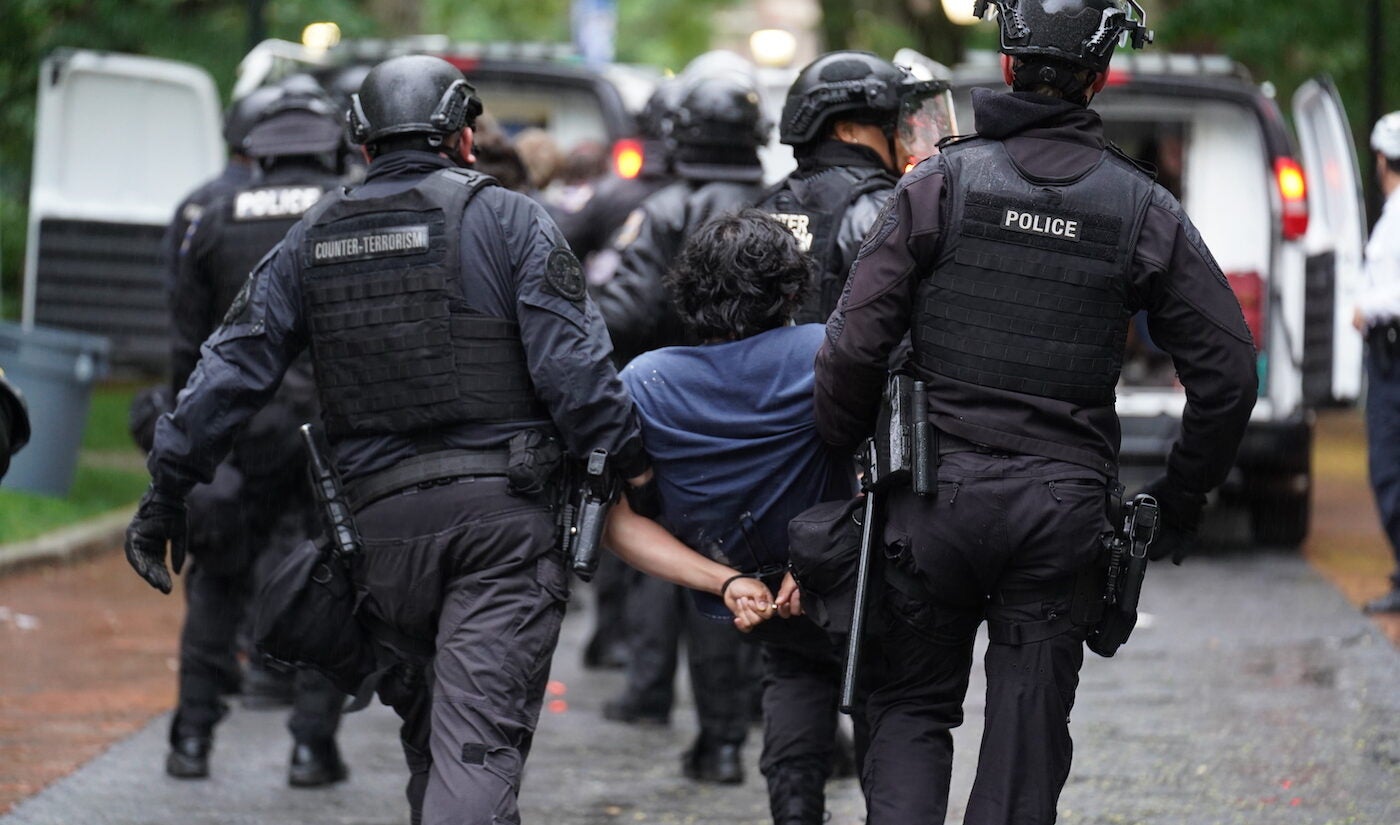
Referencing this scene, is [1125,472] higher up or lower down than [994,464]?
lower down

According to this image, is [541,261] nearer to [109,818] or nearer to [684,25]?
[109,818]

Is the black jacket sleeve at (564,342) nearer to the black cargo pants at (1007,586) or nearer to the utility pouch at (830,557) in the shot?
the utility pouch at (830,557)

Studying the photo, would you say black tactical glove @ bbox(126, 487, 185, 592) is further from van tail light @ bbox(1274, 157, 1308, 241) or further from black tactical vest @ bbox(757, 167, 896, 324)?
van tail light @ bbox(1274, 157, 1308, 241)

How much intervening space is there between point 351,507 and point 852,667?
1.22 metres

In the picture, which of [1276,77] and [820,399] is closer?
[820,399]

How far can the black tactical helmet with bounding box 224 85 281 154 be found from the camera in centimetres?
694

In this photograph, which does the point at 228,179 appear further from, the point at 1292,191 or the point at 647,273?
the point at 1292,191

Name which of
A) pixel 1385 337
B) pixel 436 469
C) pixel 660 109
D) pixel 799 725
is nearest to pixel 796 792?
pixel 799 725

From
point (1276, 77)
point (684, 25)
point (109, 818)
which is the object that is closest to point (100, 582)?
point (109, 818)

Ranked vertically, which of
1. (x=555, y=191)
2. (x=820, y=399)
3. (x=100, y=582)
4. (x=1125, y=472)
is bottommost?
(x=100, y=582)

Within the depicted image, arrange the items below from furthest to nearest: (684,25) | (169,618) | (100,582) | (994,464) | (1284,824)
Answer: (684,25)
(100,582)
(169,618)
(1284,824)
(994,464)

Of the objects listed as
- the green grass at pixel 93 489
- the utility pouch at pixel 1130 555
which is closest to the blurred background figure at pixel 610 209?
the green grass at pixel 93 489

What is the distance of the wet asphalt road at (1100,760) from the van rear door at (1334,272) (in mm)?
1818

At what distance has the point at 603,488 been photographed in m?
4.40
